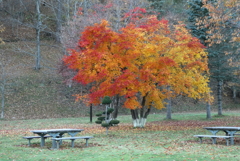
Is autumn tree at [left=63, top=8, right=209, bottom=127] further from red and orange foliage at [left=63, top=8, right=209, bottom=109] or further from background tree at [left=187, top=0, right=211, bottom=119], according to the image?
background tree at [left=187, top=0, right=211, bottom=119]

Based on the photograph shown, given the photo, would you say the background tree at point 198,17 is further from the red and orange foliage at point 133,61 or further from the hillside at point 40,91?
the hillside at point 40,91

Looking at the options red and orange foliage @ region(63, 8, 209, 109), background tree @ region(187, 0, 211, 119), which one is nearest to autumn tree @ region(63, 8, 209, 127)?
red and orange foliage @ region(63, 8, 209, 109)

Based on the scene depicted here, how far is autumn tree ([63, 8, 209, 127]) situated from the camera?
1688 cm

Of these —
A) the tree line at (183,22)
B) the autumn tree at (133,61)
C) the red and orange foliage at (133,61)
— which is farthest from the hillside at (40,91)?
the red and orange foliage at (133,61)

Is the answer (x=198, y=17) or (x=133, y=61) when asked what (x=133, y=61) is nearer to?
(x=133, y=61)

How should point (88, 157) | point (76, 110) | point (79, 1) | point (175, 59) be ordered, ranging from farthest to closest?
point (79, 1) → point (76, 110) → point (175, 59) → point (88, 157)

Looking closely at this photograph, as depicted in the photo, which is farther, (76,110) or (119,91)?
(76,110)

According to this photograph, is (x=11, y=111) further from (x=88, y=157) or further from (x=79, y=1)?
(x=88, y=157)

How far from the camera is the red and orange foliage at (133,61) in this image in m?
16.9

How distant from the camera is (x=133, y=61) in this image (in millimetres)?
17750

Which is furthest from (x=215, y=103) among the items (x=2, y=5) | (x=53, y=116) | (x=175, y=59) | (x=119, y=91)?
(x=2, y=5)

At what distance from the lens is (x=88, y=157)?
376 inches

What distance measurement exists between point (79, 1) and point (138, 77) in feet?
70.7

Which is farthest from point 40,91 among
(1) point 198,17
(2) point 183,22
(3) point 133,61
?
(3) point 133,61
